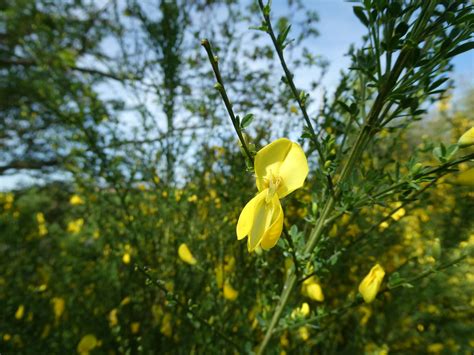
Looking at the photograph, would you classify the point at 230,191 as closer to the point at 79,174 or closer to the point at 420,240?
the point at 79,174

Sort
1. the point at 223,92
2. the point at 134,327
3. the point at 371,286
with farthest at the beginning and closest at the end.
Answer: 1. the point at 134,327
2. the point at 371,286
3. the point at 223,92

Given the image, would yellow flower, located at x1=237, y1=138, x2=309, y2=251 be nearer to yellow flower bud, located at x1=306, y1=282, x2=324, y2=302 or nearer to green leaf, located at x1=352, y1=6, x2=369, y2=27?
green leaf, located at x1=352, y1=6, x2=369, y2=27

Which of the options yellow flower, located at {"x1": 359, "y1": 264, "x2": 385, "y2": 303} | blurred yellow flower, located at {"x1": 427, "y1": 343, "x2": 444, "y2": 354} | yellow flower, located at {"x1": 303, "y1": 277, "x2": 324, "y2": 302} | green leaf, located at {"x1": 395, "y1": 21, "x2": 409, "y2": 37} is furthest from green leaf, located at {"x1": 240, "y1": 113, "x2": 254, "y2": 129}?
blurred yellow flower, located at {"x1": 427, "y1": 343, "x2": 444, "y2": 354}

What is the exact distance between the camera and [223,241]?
1331 millimetres

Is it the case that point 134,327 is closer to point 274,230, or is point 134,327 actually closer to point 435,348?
point 274,230

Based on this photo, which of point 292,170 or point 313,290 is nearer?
point 292,170

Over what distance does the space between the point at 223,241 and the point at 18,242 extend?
6.82 feet

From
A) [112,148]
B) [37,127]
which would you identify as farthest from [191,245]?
[37,127]

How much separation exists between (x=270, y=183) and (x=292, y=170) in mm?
44

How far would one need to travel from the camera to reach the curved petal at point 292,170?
54 centimetres

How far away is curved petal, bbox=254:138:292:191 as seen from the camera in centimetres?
53

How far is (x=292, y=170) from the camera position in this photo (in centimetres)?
55

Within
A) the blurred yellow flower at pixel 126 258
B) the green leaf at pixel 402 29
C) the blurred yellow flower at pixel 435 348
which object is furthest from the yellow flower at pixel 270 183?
the blurred yellow flower at pixel 435 348

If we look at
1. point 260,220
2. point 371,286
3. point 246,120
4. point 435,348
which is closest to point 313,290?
point 371,286
